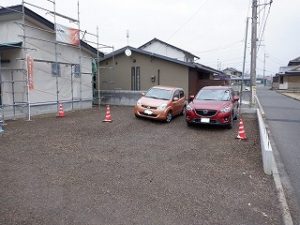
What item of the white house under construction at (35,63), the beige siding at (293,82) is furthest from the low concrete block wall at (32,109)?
the beige siding at (293,82)

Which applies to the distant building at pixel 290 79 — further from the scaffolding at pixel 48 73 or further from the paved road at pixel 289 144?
the scaffolding at pixel 48 73

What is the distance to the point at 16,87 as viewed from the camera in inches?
488

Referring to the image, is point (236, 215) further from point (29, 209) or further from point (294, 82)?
point (294, 82)

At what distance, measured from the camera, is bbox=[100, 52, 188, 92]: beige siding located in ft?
58.7

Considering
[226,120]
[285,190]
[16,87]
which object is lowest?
[285,190]

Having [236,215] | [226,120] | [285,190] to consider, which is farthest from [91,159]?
[226,120]

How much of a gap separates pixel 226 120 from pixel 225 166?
4088mm

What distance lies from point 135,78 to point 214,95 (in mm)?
8886

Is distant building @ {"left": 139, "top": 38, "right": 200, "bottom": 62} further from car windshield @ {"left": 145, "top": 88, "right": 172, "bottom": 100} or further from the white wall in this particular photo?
car windshield @ {"left": 145, "top": 88, "right": 172, "bottom": 100}

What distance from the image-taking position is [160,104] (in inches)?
448

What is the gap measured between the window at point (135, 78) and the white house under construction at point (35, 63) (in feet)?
14.8

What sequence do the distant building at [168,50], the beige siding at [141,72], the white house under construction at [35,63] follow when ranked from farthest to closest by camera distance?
the distant building at [168,50], the beige siding at [141,72], the white house under construction at [35,63]

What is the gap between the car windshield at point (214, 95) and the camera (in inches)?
437

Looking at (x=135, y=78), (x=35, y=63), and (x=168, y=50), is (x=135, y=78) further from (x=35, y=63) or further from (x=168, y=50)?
(x=168, y=50)
